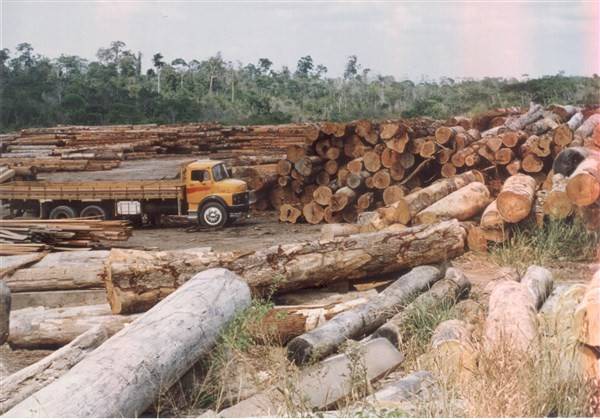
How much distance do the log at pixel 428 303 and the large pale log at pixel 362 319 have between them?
111mm

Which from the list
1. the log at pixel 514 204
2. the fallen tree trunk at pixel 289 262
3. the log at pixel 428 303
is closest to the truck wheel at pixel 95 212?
the fallen tree trunk at pixel 289 262

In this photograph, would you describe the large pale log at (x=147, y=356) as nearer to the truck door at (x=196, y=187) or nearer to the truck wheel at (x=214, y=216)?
the truck wheel at (x=214, y=216)

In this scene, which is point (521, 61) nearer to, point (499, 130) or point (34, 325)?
point (34, 325)

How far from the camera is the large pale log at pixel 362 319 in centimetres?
729

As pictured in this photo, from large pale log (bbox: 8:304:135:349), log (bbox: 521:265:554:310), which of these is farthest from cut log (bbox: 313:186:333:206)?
large pale log (bbox: 8:304:135:349)

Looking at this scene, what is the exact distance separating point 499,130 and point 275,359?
7.63 metres

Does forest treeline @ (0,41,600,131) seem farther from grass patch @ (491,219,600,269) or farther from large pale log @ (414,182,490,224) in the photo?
grass patch @ (491,219,600,269)

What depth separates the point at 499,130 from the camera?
1398 centimetres

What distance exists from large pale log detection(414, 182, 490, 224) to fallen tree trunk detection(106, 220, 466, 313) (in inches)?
63.6

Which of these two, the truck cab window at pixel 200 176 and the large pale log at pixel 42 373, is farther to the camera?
the truck cab window at pixel 200 176

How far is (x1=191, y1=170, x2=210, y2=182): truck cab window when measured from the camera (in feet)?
36.1

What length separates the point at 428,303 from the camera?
8.32 m

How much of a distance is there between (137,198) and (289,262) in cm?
→ 207

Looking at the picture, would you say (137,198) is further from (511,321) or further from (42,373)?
(511,321)
